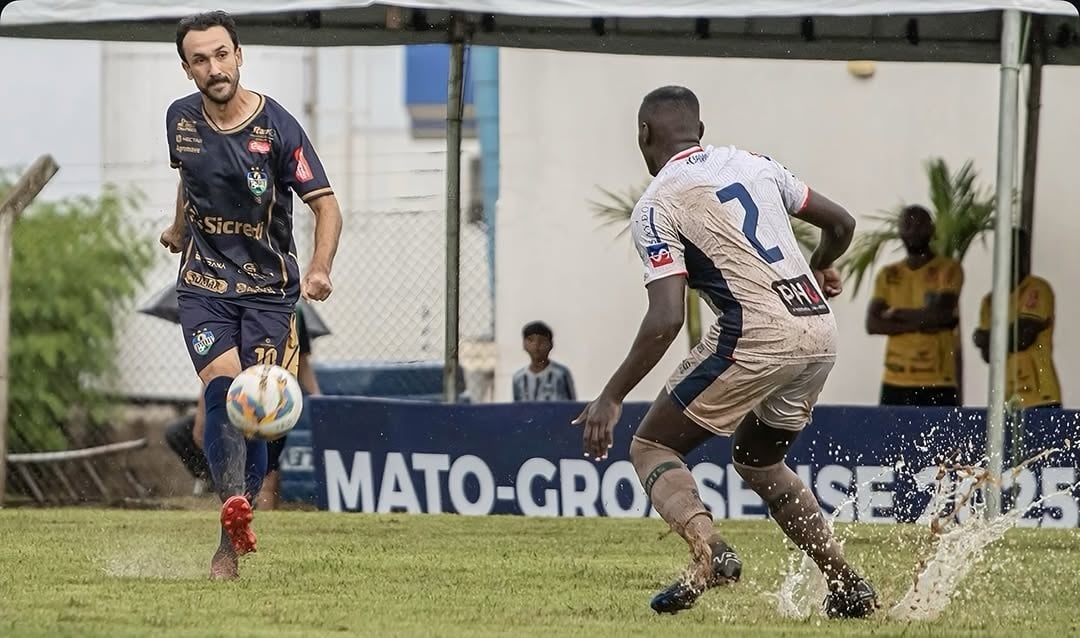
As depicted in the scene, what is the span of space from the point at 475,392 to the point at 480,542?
8.35m

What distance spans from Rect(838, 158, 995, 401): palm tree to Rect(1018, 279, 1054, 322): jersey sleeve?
225 cm

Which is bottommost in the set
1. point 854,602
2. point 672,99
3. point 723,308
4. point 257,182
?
point 854,602

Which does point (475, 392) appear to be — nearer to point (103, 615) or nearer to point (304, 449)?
point (304, 449)

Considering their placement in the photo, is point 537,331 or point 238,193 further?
point 537,331

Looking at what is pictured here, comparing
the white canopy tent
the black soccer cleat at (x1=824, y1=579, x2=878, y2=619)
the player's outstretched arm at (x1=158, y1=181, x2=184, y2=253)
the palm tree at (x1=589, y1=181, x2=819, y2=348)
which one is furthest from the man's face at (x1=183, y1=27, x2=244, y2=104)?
the palm tree at (x1=589, y1=181, x2=819, y2=348)

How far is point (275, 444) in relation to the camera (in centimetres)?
1060

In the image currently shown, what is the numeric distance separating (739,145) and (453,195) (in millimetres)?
5445

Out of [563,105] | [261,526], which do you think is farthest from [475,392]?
[261,526]

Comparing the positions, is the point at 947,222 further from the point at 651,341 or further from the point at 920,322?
the point at 651,341

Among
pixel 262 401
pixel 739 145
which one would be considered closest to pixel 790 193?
pixel 262 401

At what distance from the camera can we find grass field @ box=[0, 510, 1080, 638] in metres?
6.44

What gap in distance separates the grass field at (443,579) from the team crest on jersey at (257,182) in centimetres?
148

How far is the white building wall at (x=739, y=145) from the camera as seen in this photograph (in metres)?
16.3

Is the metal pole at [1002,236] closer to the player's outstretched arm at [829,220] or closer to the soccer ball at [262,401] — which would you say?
the player's outstretched arm at [829,220]
